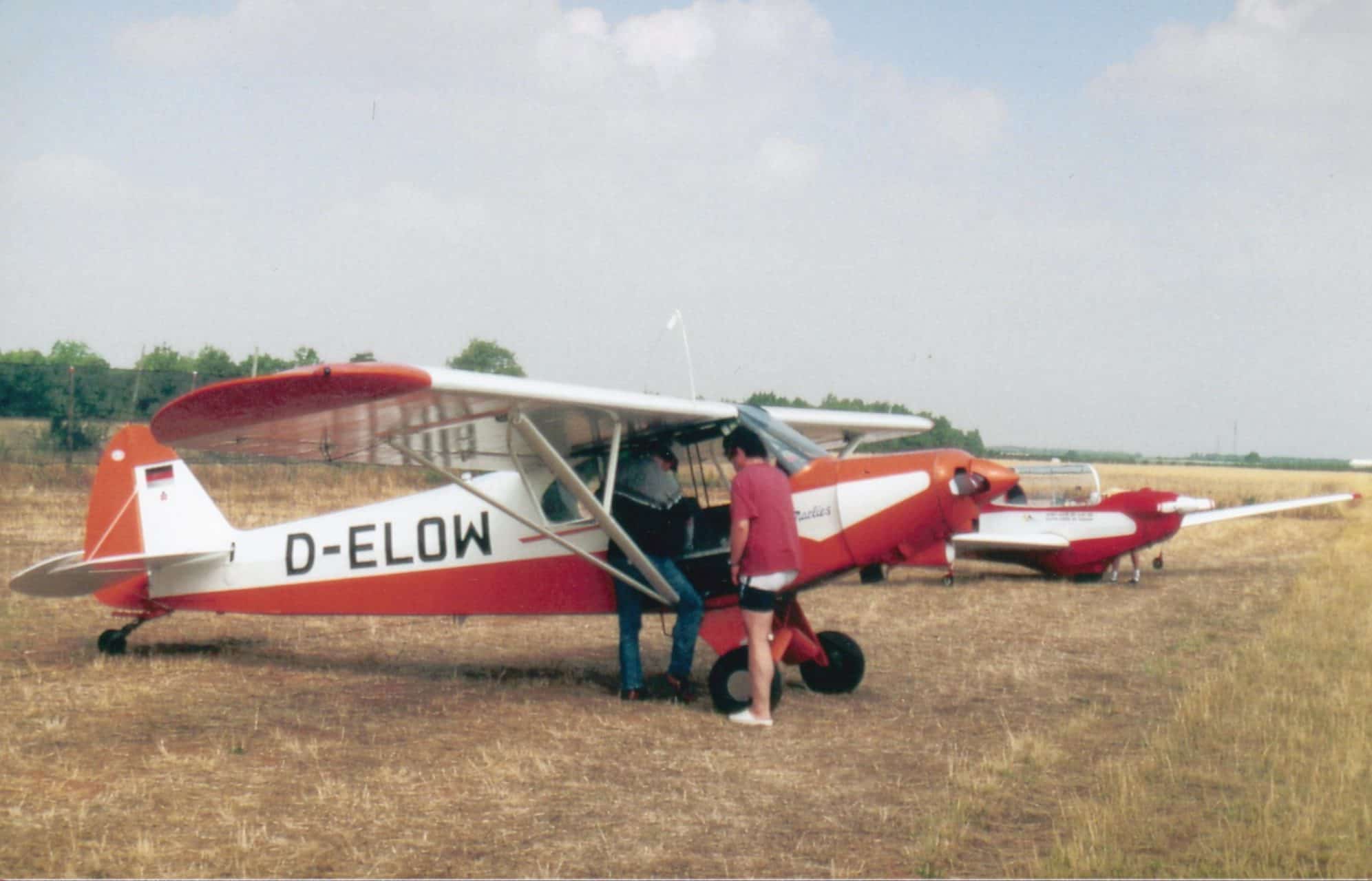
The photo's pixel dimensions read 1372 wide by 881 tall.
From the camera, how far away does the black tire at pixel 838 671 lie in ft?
25.2

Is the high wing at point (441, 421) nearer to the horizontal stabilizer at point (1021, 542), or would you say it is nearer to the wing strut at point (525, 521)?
the wing strut at point (525, 521)

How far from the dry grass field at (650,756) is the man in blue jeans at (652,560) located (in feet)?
0.80

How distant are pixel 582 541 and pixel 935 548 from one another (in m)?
2.38

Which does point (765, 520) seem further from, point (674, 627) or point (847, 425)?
point (847, 425)

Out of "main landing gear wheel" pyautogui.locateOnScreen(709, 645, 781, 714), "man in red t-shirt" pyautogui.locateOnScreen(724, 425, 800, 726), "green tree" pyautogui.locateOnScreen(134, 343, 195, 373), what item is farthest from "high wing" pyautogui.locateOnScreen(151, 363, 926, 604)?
"green tree" pyautogui.locateOnScreen(134, 343, 195, 373)

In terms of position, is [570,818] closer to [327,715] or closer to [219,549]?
[327,715]

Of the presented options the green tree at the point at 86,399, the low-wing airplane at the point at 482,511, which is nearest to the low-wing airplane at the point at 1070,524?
the low-wing airplane at the point at 482,511

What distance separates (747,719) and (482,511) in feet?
8.77

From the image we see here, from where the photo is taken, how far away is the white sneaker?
6590 mm

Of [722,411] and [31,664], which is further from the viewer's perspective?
[31,664]

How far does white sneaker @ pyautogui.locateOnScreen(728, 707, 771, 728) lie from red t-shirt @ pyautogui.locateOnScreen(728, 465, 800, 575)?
0.85 metres

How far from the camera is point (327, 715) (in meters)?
6.78

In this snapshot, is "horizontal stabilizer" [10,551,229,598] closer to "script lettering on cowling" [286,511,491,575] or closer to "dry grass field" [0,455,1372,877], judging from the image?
"dry grass field" [0,455,1372,877]

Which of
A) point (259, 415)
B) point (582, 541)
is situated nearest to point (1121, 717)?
point (582, 541)
